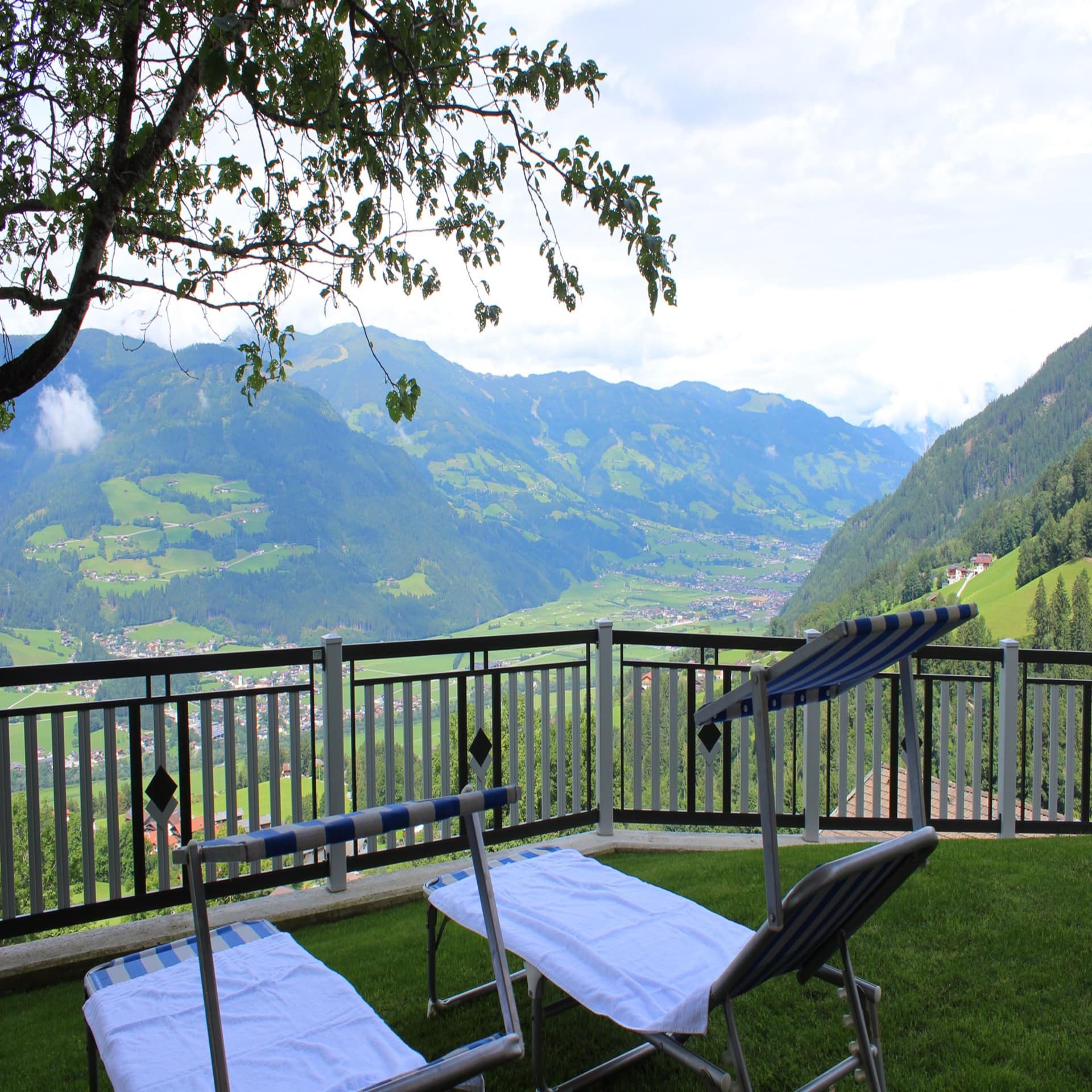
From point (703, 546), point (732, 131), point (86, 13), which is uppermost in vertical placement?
point (732, 131)

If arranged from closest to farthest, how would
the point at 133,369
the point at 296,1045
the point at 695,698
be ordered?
the point at 296,1045 → the point at 695,698 → the point at 133,369

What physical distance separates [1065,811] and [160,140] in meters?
6.17

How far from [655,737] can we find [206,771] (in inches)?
97.3

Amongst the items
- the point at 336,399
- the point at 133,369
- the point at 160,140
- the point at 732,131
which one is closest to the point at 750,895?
the point at 160,140

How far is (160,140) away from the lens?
3281mm

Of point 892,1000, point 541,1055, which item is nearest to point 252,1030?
point 541,1055

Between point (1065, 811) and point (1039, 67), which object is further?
point (1039, 67)

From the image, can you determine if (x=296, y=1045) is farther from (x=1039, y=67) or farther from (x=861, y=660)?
(x=1039, y=67)

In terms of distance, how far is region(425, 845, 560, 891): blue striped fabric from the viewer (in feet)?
9.30

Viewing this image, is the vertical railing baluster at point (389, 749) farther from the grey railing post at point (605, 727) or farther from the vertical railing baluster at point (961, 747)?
the vertical railing baluster at point (961, 747)

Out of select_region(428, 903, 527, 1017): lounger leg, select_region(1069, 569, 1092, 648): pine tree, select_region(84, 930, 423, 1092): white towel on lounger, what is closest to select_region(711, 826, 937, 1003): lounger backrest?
select_region(84, 930, 423, 1092): white towel on lounger

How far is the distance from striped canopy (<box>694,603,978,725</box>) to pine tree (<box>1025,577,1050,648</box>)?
36.1 metres

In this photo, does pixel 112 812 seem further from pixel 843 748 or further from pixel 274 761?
pixel 843 748

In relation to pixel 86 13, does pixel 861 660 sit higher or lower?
lower
